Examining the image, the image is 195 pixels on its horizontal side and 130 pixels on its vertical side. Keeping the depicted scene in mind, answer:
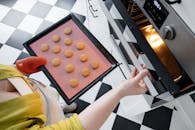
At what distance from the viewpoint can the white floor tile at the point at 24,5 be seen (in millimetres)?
2223

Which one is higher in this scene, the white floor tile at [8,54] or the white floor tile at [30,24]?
the white floor tile at [30,24]

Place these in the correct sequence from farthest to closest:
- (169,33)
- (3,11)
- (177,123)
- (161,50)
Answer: (3,11), (177,123), (161,50), (169,33)

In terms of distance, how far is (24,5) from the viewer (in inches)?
88.6

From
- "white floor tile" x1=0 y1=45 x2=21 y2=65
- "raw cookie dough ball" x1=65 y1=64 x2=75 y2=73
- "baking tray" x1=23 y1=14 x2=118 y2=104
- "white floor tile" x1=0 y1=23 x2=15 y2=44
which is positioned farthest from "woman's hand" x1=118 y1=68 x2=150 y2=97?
"white floor tile" x1=0 y1=23 x2=15 y2=44

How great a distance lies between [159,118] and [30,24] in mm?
1237

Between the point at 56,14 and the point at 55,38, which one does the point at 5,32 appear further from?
the point at 55,38

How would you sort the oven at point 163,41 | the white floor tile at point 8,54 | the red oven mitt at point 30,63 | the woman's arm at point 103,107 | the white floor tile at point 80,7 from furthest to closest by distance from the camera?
the white floor tile at point 80,7 < the white floor tile at point 8,54 < the red oven mitt at point 30,63 < the woman's arm at point 103,107 < the oven at point 163,41

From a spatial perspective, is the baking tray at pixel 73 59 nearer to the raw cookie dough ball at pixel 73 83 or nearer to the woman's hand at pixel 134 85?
the raw cookie dough ball at pixel 73 83

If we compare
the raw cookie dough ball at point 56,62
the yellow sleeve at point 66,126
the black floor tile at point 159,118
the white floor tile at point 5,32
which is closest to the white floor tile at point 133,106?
the black floor tile at point 159,118

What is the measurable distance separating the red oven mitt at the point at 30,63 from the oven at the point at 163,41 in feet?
1.20

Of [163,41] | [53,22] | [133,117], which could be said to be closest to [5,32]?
[53,22]

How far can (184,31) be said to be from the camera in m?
0.70

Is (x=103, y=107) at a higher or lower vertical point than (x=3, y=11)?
lower

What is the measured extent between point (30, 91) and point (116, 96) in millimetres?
309
